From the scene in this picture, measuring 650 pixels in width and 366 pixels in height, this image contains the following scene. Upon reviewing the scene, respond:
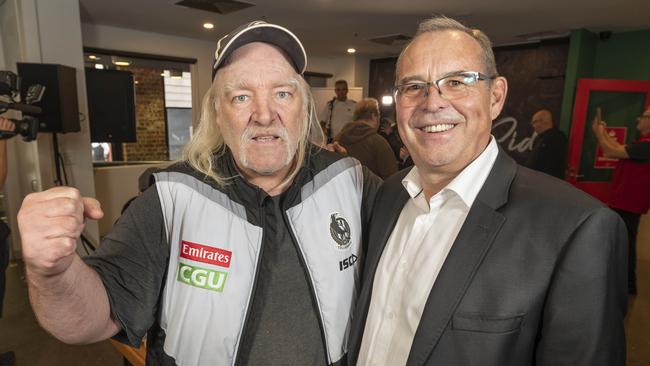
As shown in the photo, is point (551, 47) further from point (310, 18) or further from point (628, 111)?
point (310, 18)

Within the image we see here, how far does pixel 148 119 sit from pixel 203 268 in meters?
7.73

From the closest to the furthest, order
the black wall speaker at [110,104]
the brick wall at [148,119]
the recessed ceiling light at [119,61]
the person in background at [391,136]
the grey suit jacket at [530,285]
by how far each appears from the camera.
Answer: the grey suit jacket at [530,285] → the black wall speaker at [110,104] → the person in background at [391,136] → the recessed ceiling light at [119,61] → the brick wall at [148,119]

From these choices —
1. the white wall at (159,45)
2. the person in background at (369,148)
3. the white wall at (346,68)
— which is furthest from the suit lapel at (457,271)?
the white wall at (346,68)

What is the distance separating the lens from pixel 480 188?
0.97 metres

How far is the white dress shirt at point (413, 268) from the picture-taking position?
3.21ft

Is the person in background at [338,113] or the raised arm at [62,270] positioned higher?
the person in background at [338,113]

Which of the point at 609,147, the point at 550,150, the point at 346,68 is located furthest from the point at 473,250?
the point at 346,68

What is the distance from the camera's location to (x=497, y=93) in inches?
42.3

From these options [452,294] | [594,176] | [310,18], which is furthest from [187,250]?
[594,176]

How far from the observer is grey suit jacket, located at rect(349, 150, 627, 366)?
0.76 meters

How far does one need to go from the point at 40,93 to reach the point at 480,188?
346cm

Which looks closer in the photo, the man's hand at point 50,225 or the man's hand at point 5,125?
the man's hand at point 50,225

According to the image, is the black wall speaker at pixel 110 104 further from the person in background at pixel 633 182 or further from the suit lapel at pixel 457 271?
the person in background at pixel 633 182

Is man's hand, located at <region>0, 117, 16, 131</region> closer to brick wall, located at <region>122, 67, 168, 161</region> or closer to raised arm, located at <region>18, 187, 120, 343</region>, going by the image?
raised arm, located at <region>18, 187, 120, 343</region>
